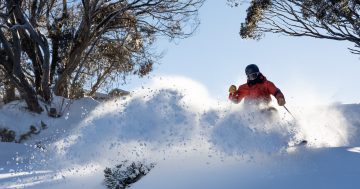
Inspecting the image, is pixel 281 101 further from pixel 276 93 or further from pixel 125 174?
pixel 125 174

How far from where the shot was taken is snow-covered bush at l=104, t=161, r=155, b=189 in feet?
21.3

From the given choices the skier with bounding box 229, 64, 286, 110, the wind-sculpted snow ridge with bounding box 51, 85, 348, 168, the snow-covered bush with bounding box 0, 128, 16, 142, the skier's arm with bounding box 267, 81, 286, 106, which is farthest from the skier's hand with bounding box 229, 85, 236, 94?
the snow-covered bush with bounding box 0, 128, 16, 142

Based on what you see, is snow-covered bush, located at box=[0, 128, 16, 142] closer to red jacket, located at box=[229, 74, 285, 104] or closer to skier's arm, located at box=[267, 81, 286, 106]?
red jacket, located at box=[229, 74, 285, 104]

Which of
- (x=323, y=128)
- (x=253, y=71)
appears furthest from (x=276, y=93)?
(x=323, y=128)

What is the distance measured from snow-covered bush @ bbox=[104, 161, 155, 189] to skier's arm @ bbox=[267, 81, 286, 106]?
3.15 m

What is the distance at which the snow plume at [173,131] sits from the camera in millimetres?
7148

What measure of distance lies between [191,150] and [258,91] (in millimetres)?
2725

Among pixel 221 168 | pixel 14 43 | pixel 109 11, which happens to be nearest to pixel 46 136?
pixel 14 43

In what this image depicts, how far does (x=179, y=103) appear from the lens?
26.9 ft

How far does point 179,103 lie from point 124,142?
109 centimetres

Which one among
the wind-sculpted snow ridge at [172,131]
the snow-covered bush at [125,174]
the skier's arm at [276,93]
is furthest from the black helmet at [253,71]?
the snow-covered bush at [125,174]

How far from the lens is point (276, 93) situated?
9.35 meters

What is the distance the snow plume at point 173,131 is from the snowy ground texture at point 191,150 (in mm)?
14

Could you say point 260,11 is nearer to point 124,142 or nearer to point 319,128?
point 319,128
